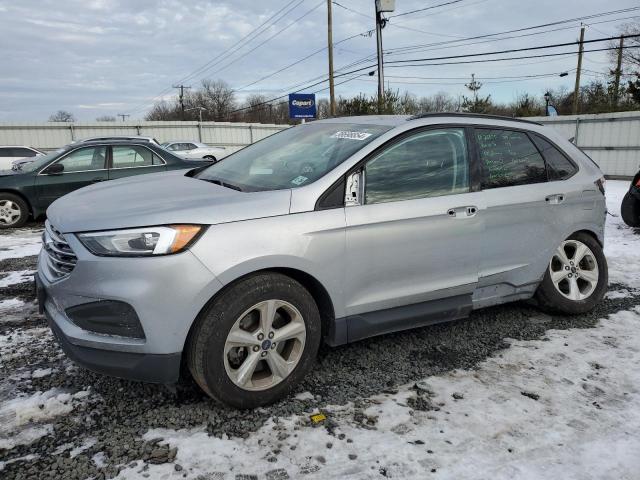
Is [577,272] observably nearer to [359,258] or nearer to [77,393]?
[359,258]

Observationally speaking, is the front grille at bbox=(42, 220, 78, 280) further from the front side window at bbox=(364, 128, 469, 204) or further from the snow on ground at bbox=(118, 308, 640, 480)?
the front side window at bbox=(364, 128, 469, 204)

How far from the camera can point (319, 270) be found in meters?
2.85

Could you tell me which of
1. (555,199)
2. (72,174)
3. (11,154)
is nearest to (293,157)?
(555,199)

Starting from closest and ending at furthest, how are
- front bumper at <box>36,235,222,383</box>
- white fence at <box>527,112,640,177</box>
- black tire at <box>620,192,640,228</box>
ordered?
front bumper at <box>36,235,222,383</box>
black tire at <box>620,192,640,228</box>
white fence at <box>527,112,640,177</box>

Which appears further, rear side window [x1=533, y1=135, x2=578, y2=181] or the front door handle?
rear side window [x1=533, y1=135, x2=578, y2=181]

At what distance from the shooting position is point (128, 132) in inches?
1178

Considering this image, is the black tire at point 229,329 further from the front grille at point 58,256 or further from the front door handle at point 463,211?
the front door handle at point 463,211

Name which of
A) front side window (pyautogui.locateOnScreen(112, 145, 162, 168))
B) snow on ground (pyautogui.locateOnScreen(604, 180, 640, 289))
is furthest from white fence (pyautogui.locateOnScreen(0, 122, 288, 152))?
snow on ground (pyautogui.locateOnScreen(604, 180, 640, 289))

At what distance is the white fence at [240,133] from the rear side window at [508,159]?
11.8 metres

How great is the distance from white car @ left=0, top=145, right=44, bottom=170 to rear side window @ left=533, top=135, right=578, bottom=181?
19.4 m

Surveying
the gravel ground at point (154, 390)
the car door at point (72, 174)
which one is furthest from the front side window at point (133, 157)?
the gravel ground at point (154, 390)

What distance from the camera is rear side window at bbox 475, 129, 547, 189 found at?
3.64 meters

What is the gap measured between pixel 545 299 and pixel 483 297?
87 cm

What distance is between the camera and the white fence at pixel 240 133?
56.1 ft
